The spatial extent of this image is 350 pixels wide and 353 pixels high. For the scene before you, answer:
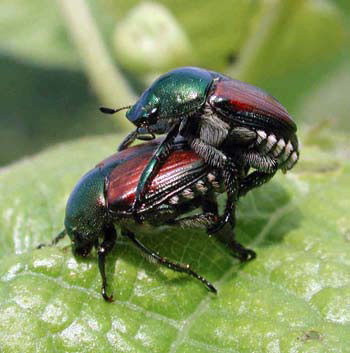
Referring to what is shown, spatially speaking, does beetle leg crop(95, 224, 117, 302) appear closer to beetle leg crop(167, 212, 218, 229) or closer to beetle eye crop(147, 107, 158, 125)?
beetle leg crop(167, 212, 218, 229)

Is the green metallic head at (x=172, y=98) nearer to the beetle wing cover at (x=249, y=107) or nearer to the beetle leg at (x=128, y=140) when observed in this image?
the beetle wing cover at (x=249, y=107)

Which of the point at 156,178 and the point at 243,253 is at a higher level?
the point at 156,178

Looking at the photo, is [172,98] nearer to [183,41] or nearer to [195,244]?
[195,244]

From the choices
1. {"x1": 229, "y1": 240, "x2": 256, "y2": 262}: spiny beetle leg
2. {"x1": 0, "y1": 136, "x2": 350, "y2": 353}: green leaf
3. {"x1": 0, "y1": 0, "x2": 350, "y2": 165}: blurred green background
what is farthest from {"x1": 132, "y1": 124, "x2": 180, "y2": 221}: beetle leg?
{"x1": 0, "y1": 0, "x2": 350, "y2": 165}: blurred green background

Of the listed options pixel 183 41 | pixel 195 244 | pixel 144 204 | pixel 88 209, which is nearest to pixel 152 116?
pixel 144 204

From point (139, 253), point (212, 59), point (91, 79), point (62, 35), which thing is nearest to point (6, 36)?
point (62, 35)

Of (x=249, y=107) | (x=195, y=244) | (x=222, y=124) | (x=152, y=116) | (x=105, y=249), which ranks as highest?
(x=249, y=107)
